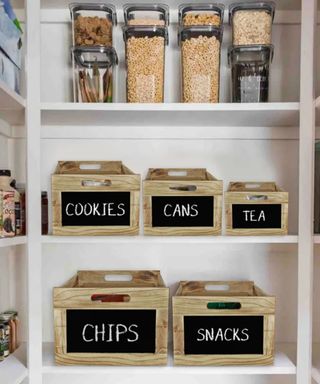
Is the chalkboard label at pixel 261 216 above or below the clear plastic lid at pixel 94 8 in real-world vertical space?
below

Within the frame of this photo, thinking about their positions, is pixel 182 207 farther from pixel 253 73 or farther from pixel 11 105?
pixel 11 105

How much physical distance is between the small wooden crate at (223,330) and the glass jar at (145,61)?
653mm

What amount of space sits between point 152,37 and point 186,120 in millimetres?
295

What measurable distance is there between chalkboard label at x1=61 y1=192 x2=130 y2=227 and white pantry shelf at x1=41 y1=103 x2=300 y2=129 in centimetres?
26

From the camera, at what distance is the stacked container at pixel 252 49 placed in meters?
1.55

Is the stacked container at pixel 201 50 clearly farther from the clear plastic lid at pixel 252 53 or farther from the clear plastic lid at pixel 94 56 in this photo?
the clear plastic lid at pixel 94 56

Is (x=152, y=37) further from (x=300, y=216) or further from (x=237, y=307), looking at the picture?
(x=237, y=307)

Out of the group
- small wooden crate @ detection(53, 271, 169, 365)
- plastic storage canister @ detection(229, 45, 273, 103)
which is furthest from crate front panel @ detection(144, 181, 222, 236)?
plastic storage canister @ detection(229, 45, 273, 103)

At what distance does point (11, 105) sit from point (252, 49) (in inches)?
30.2

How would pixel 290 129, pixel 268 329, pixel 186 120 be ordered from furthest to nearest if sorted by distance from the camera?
pixel 290 129, pixel 186 120, pixel 268 329

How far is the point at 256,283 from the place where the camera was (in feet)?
5.93

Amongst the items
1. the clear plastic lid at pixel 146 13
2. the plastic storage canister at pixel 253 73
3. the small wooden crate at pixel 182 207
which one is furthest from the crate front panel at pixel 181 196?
the clear plastic lid at pixel 146 13

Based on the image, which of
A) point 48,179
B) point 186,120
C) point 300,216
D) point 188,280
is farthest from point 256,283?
point 48,179

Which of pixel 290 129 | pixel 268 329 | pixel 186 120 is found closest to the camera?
pixel 268 329
